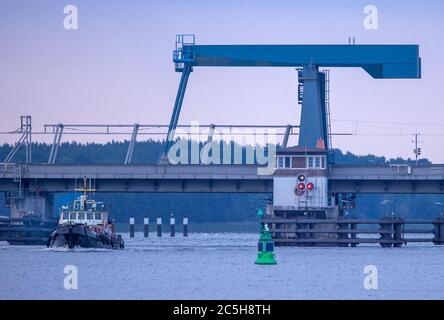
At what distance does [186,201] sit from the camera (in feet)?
562

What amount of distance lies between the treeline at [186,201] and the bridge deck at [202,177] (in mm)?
42111

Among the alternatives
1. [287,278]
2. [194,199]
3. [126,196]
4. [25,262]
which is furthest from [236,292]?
[194,199]

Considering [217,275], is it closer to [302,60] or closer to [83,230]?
[83,230]

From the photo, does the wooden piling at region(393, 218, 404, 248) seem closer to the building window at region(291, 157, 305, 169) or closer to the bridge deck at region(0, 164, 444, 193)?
the bridge deck at region(0, 164, 444, 193)

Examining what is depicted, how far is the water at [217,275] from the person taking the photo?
43.5 meters

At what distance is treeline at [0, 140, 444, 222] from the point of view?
14429cm

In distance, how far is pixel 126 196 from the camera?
15900 cm

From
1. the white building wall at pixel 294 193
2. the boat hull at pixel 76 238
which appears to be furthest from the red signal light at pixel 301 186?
the boat hull at pixel 76 238

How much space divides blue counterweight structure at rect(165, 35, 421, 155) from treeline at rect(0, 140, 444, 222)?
4771 cm

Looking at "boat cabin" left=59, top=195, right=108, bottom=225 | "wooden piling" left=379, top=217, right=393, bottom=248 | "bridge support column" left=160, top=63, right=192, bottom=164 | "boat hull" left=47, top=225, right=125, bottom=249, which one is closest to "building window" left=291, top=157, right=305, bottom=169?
"wooden piling" left=379, top=217, right=393, bottom=248

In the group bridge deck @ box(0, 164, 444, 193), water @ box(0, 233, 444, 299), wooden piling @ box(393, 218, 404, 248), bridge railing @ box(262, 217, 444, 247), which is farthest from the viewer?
bridge deck @ box(0, 164, 444, 193)

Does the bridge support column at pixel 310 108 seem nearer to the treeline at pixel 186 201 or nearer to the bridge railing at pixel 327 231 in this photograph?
the bridge railing at pixel 327 231
